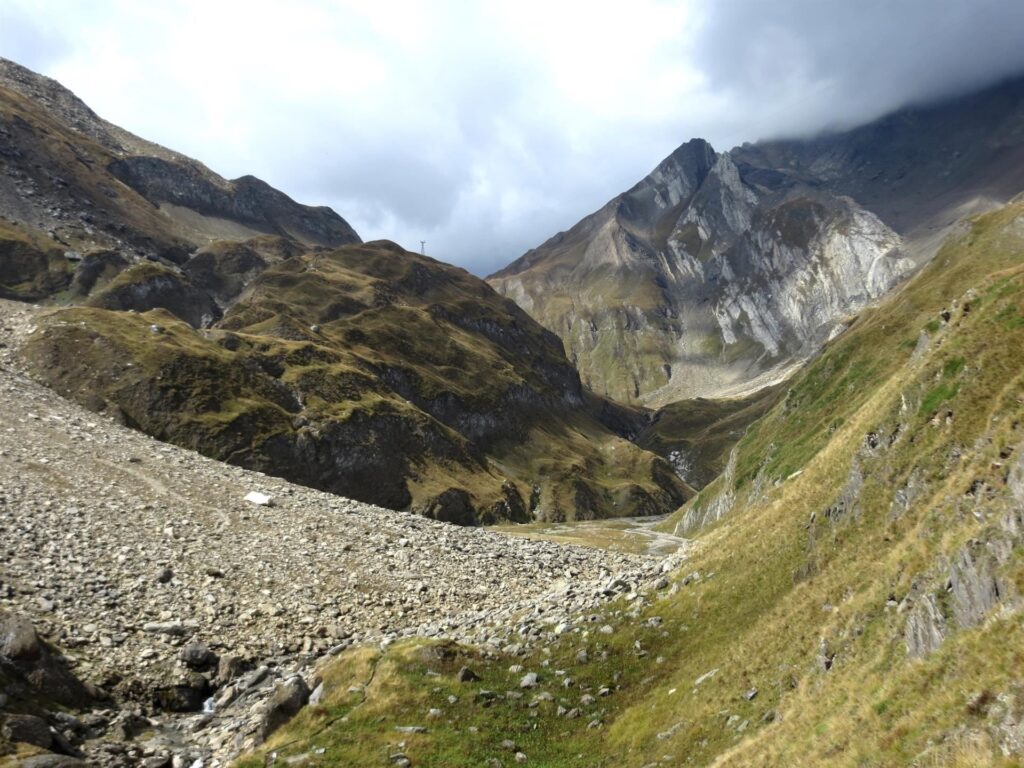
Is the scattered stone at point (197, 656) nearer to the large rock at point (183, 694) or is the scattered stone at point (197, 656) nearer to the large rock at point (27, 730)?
the large rock at point (183, 694)

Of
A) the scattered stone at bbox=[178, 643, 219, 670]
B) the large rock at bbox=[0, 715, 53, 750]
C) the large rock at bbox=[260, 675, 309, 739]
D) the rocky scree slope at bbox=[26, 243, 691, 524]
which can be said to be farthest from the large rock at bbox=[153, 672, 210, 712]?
the rocky scree slope at bbox=[26, 243, 691, 524]

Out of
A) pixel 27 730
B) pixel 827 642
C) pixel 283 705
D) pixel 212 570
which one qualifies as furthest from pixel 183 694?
pixel 827 642

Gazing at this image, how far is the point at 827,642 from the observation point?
23.3 metres

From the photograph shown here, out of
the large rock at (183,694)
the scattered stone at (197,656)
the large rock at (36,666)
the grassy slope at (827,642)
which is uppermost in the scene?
the large rock at (36,666)

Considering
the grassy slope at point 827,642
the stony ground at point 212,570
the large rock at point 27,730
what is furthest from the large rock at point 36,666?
the grassy slope at point 827,642

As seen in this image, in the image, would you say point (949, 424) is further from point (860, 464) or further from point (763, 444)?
point (763, 444)

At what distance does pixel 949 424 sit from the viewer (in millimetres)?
29031

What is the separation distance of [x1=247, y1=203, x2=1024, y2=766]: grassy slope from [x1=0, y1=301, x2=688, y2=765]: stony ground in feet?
19.2

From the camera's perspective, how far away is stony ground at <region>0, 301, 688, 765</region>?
34906 mm

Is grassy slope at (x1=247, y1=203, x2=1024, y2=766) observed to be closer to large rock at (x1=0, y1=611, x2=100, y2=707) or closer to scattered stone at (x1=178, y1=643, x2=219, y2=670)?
scattered stone at (x1=178, y1=643, x2=219, y2=670)

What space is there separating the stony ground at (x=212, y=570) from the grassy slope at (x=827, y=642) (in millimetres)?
5842

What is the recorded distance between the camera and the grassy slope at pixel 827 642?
15289 mm

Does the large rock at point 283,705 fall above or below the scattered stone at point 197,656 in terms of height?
below

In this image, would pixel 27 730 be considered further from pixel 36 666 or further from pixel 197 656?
pixel 197 656
